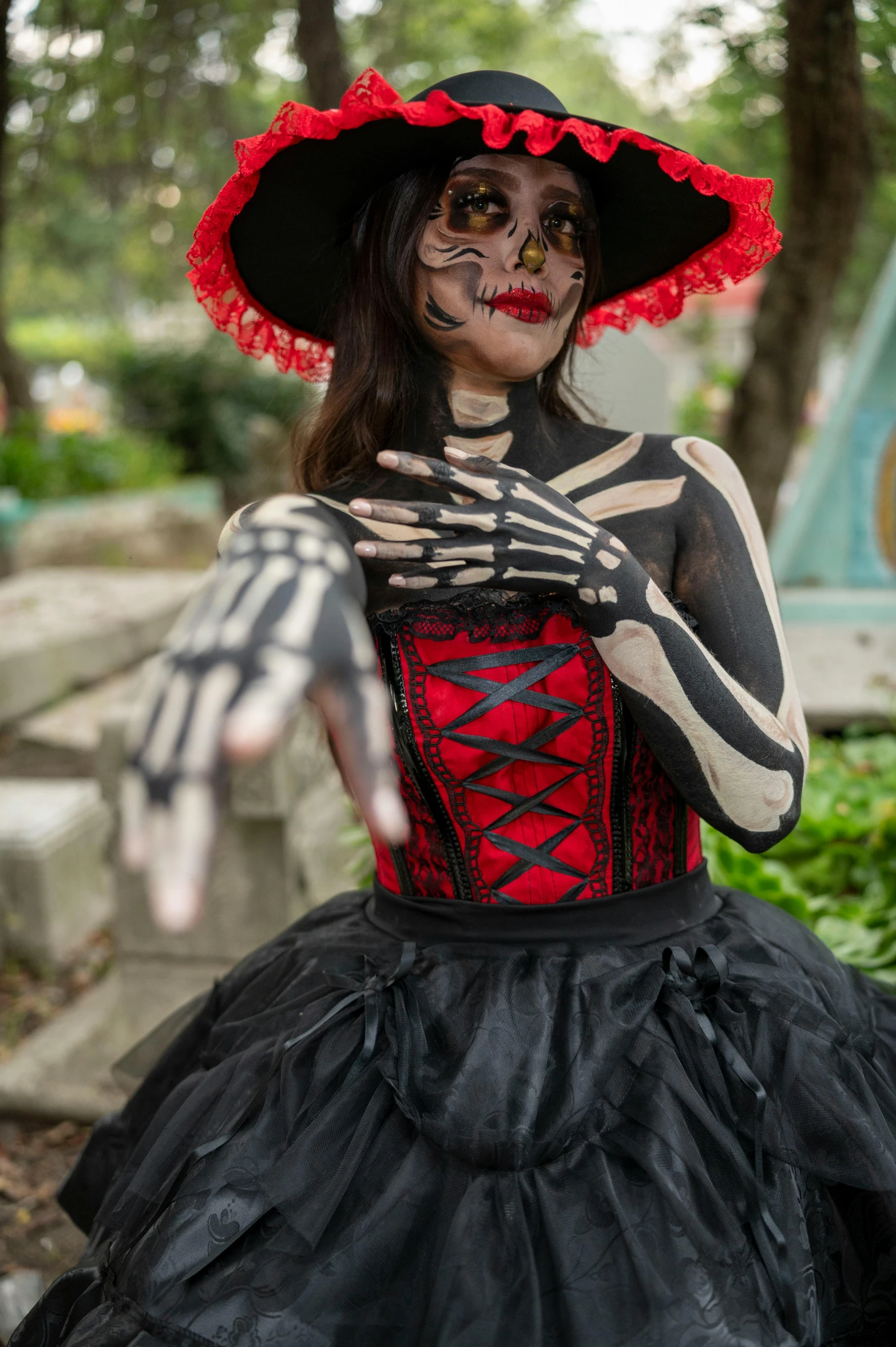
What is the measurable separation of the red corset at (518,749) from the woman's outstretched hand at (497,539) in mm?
227

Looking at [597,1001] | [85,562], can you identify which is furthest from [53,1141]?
[85,562]

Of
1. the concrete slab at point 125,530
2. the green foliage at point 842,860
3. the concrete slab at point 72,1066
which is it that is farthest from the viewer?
the concrete slab at point 125,530

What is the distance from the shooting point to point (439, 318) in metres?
1.76

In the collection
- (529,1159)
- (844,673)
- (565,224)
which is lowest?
(529,1159)

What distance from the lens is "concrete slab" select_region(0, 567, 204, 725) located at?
6.13 meters

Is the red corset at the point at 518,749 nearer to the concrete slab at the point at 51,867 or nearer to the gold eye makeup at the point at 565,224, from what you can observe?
the gold eye makeup at the point at 565,224

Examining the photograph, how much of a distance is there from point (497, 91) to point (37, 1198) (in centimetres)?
290

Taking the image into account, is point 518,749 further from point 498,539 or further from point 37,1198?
point 37,1198

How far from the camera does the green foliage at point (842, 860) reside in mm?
2666

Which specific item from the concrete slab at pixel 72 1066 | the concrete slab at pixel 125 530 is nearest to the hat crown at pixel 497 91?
the concrete slab at pixel 72 1066

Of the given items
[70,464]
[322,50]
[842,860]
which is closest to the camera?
[842,860]

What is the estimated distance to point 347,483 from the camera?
187cm

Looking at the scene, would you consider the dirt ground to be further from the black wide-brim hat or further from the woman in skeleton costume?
the black wide-brim hat

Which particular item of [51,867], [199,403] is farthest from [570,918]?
[199,403]
